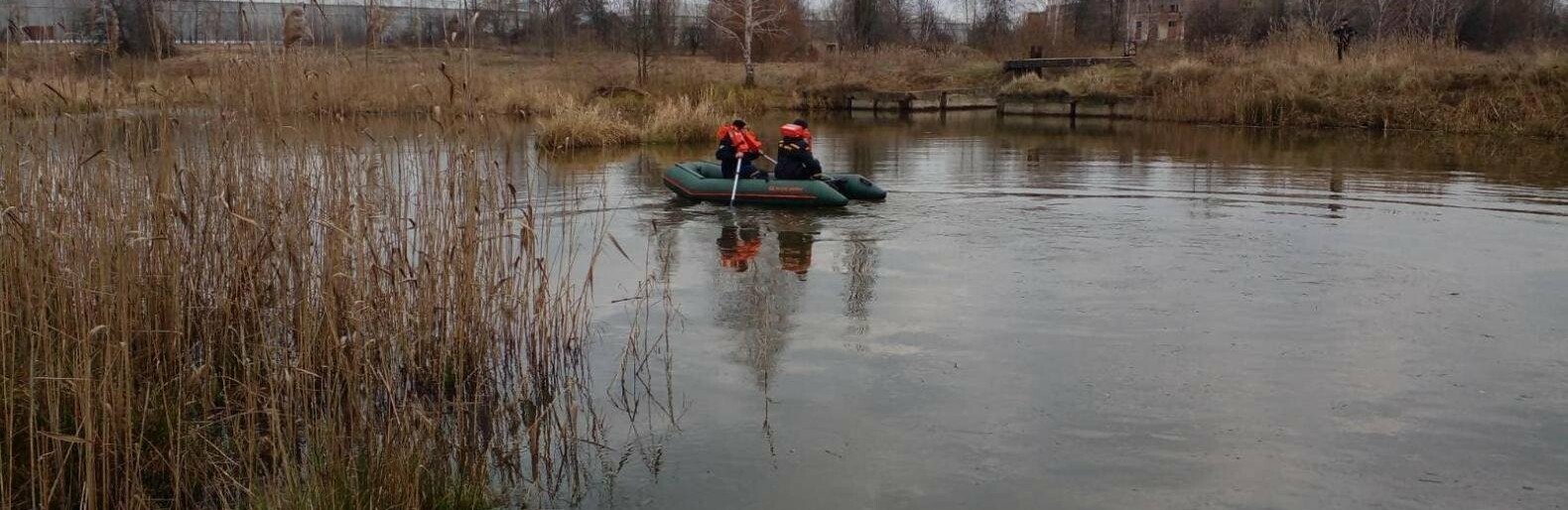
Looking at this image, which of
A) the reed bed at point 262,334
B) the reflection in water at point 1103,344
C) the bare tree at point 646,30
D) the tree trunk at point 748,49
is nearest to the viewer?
the reed bed at point 262,334

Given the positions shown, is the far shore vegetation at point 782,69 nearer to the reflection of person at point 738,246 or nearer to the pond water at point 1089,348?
the pond water at point 1089,348

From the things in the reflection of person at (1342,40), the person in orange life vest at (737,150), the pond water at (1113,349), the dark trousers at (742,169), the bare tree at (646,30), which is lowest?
the pond water at (1113,349)

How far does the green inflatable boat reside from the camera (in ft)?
38.3

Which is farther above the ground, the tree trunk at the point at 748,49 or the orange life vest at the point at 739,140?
the tree trunk at the point at 748,49

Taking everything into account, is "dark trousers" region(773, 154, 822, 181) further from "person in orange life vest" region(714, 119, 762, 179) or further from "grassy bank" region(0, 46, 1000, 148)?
"grassy bank" region(0, 46, 1000, 148)

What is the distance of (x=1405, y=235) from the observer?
10219 mm

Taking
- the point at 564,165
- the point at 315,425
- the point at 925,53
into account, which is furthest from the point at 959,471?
the point at 925,53

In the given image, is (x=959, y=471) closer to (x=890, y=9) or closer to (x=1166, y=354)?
(x=1166, y=354)

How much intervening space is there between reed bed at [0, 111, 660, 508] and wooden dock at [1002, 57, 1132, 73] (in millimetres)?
30385

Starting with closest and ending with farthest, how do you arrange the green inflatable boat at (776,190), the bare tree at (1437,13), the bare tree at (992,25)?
1. the green inflatable boat at (776,190)
2. the bare tree at (1437,13)
3. the bare tree at (992,25)

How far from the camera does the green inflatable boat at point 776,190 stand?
1169 centimetres

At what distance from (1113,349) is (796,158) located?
595 cm

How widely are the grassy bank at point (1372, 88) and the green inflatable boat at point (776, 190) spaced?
580 inches

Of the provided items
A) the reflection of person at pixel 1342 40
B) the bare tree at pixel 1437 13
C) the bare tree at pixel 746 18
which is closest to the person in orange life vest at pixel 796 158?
the reflection of person at pixel 1342 40
